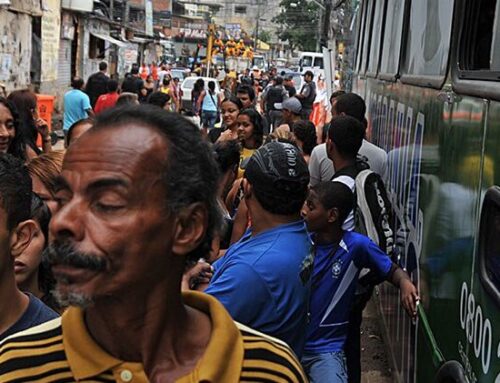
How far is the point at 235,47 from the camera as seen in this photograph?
64562 millimetres

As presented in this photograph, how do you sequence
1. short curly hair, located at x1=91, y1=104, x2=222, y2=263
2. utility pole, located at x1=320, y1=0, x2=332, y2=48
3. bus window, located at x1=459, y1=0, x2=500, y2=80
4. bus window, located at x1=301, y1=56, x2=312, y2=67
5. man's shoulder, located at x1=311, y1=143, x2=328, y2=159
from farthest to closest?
bus window, located at x1=301, y1=56, x2=312, y2=67 → utility pole, located at x1=320, y1=0, x2=332, y2=48 → man's shoulder, located at x1=311, y1=143, x2=328, y2=159 → bus window, located at x1=459, y1=0, x2=500, y2=80 → short curly hair, located at x1=91, y1=104, x2=222, y2=263

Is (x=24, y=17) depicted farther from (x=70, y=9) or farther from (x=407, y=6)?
(x=407, y=6)

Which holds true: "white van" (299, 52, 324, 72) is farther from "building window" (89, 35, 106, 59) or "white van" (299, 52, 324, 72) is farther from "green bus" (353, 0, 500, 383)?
"green bus" (353, 0, 500, 383)

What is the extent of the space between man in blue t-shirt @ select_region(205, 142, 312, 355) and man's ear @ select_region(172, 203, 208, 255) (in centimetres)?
103

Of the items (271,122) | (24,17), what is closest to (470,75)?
(271,122)

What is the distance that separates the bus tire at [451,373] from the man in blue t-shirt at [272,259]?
0.53m

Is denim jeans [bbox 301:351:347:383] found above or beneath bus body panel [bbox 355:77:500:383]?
beneath

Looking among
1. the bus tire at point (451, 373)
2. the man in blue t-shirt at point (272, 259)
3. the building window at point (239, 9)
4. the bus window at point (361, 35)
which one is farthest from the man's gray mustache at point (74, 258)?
the building window at point (239, 9)

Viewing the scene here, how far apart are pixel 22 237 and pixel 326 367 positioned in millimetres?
1913

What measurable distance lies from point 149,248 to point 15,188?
3.77 ft

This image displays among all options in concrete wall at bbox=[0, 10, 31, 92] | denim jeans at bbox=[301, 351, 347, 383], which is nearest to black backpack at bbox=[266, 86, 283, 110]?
concrete wall at bbox=[0, 10, 31, 92]

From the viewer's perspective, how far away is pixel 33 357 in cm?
176

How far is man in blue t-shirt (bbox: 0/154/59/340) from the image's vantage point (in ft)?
8.43

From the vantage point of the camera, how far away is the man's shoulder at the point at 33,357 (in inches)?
68.6
